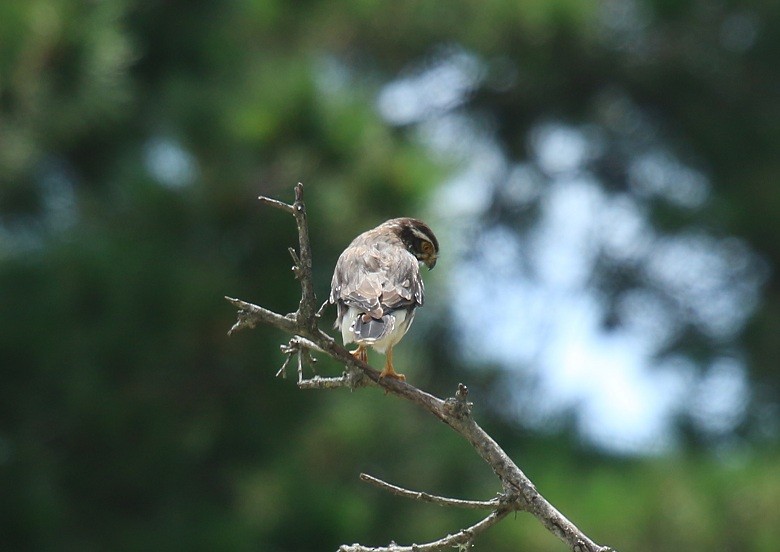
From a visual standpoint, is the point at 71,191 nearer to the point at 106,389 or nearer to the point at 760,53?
the point at 106,389

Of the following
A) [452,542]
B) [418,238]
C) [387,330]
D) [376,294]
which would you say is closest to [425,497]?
[452,542]

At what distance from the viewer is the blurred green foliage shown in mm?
8719

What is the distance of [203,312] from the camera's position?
896 cm

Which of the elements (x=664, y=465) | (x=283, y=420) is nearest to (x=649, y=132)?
(x=664, y=465)

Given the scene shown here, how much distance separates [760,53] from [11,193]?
986 centimetres

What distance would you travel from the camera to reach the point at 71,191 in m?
10.5

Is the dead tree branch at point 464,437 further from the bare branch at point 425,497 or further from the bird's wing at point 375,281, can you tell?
the bird's wing at point 375,281

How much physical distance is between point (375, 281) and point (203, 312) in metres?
4.51

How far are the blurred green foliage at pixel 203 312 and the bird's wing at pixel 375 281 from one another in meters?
Answer: 3.33

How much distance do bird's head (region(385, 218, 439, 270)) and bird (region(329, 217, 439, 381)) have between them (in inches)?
17.2

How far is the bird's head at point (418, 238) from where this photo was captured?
5777mm

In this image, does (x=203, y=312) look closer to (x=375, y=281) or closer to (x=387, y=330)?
(x=375, y=281)

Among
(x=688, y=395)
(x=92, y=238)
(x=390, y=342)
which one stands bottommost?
(x=390, y=342)

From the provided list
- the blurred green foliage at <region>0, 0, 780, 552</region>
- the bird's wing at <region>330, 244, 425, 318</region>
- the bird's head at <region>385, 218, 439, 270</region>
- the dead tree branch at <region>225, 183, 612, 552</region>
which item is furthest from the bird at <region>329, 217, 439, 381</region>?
the blurred green foliage at <region>0, 0, 780, 552</region>
